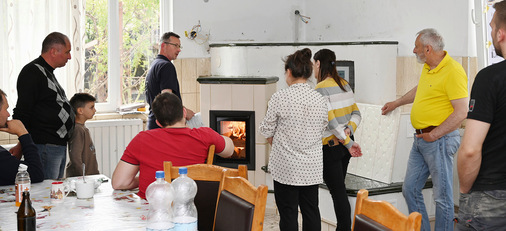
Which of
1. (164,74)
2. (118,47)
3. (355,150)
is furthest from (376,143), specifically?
(118,47)

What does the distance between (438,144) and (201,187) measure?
1.68m

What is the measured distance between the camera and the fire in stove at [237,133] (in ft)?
17.2

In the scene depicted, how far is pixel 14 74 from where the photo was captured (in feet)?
15.7

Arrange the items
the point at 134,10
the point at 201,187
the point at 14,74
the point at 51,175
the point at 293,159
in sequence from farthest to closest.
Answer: the point at 134,10, the point at 14,74, the point at 51,175, the point at 293,159, the point at 201,187

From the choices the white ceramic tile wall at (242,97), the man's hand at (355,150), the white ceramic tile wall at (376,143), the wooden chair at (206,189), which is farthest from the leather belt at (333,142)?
the white ceramic tile wall at (242,97)

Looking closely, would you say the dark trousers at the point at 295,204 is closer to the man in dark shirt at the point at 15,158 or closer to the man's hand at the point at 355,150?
the man's hand at the point at 355,150

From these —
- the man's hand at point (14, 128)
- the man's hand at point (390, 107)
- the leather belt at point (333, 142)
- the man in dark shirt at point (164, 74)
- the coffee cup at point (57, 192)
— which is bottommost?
the coffee cup at point (57, 192)

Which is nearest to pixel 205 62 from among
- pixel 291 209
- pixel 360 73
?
pixel 360 73

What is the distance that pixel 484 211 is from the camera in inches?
92.9

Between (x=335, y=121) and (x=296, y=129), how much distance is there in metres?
0.43

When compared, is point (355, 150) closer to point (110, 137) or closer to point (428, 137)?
point (428, 137)

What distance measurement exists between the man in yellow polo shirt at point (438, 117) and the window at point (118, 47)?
2.85 meters

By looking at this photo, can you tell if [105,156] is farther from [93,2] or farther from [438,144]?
[438,144]

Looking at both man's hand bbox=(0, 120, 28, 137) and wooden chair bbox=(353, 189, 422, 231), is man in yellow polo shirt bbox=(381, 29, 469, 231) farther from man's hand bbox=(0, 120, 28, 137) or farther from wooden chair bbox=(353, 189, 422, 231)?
man's hand bbox=(0, 120, 28, 137)
